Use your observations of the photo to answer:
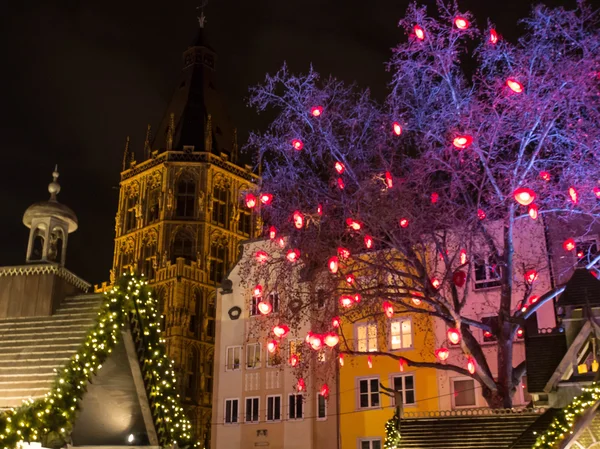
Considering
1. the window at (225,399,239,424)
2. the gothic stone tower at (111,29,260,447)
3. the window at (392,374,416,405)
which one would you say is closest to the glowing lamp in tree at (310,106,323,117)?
the window at (392,374,416,405)

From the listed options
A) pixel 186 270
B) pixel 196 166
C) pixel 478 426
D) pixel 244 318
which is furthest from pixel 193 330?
pixel 478 426

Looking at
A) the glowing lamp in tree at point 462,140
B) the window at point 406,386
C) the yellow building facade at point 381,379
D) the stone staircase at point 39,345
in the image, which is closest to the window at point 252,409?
the yellow building facade at point 381,379

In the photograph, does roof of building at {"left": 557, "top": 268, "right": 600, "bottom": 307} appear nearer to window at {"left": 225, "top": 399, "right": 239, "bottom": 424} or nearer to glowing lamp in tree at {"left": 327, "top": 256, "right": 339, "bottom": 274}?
glowing lamp in tree at {"left": 327, "top": 256, "right": 339, "bottom": 274}

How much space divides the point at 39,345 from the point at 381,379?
70.5 ft

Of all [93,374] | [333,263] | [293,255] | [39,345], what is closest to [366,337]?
[293,255]

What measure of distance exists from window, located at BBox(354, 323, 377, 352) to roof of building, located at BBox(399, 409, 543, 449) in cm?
1487

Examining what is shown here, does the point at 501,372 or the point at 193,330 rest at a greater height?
the point at 193,330

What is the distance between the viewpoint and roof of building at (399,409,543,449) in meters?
15.9

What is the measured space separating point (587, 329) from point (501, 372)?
4280mm

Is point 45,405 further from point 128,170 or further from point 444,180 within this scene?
point 128,170

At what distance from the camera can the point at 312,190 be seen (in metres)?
20.6

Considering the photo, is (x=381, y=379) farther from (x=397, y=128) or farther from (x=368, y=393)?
(x=397, y=128)

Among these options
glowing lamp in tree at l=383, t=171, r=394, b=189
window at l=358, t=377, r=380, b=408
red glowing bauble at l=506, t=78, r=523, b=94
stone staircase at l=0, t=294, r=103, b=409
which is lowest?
stone staircase at l=0, t=294, r=103, b=409

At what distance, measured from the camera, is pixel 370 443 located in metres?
31.0
